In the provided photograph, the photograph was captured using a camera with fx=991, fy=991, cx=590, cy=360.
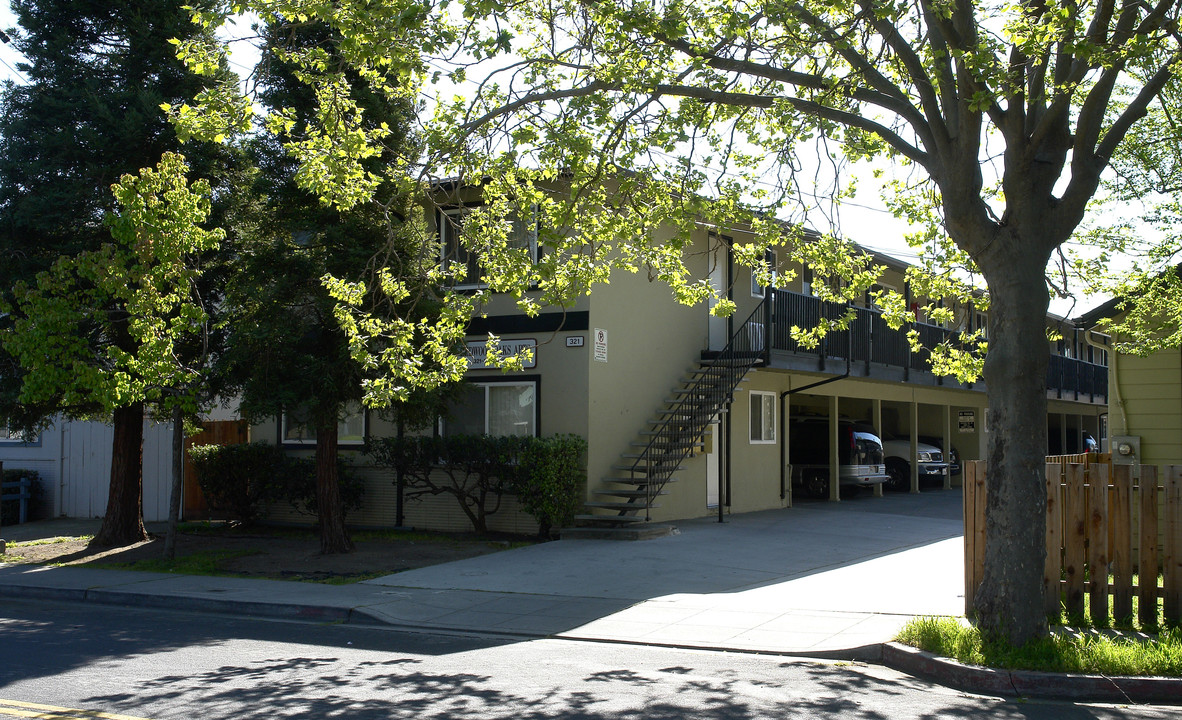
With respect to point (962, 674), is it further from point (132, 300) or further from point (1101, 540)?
point (132, 300)

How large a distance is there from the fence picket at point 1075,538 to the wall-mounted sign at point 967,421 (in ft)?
74.3

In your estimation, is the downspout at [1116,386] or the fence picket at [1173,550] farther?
the downspout at [1116,386]

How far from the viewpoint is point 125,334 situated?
1498cm

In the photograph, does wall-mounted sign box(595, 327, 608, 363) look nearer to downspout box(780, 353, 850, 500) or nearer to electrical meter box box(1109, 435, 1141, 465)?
downspout box(780, 353, 850, 500)

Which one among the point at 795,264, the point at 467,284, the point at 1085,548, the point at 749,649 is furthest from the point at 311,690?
the point at 795,264

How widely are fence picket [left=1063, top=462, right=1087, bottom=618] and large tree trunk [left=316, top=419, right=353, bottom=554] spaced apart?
9483 millimetres

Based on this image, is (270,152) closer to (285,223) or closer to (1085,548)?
(285,223)

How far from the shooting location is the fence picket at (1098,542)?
866 cm

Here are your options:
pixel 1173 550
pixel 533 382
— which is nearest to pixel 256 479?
pixel 533 382

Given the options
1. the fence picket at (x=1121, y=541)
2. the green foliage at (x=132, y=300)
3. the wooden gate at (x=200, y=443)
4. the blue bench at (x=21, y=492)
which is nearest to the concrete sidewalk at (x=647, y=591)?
the fence picket at (x=1121, y=541)

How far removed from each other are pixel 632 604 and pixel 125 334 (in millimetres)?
9221

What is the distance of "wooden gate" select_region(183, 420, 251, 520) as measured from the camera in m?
19.7

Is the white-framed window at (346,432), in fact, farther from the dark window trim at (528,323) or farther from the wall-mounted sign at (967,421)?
the wall-mounted sign at (967,421)

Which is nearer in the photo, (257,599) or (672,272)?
(257,599)
